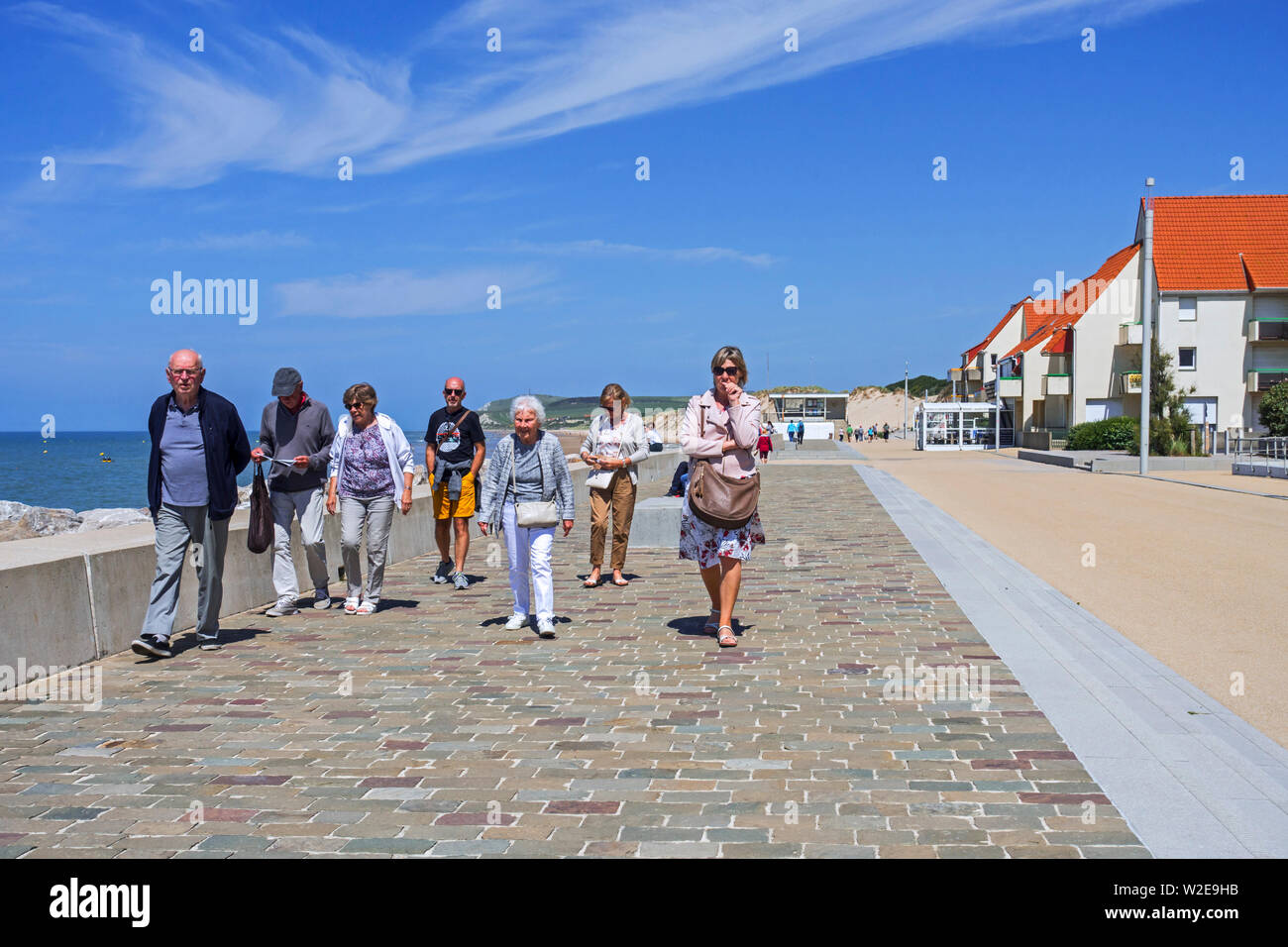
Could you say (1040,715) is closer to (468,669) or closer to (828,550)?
(468,669)

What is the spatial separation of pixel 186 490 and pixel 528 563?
2.39 metres

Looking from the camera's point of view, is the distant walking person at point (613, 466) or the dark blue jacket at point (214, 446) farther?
the distant walking person at point (613, 466)

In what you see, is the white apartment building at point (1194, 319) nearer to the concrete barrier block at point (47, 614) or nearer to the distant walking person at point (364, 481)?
the distant walking person at point (364, 481)

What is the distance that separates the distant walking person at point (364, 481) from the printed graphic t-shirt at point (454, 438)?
4.34 feet

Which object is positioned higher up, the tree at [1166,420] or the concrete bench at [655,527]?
the tree at [1166,420]

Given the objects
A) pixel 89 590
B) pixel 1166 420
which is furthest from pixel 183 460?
pixel 1166 420

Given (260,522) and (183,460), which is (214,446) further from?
(260,522)

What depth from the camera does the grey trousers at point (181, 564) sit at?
23.9ft

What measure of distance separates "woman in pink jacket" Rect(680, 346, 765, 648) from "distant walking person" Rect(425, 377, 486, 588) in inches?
133

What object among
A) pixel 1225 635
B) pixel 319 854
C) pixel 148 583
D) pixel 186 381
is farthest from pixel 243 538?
pixel 1225 635

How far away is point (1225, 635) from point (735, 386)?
12.6 ft

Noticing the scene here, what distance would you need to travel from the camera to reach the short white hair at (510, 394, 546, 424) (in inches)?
323

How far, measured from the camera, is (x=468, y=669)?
22.6ft

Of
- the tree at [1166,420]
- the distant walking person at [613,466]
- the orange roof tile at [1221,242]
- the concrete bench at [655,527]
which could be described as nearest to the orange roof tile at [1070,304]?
the orange roof tile at [1221,242]
